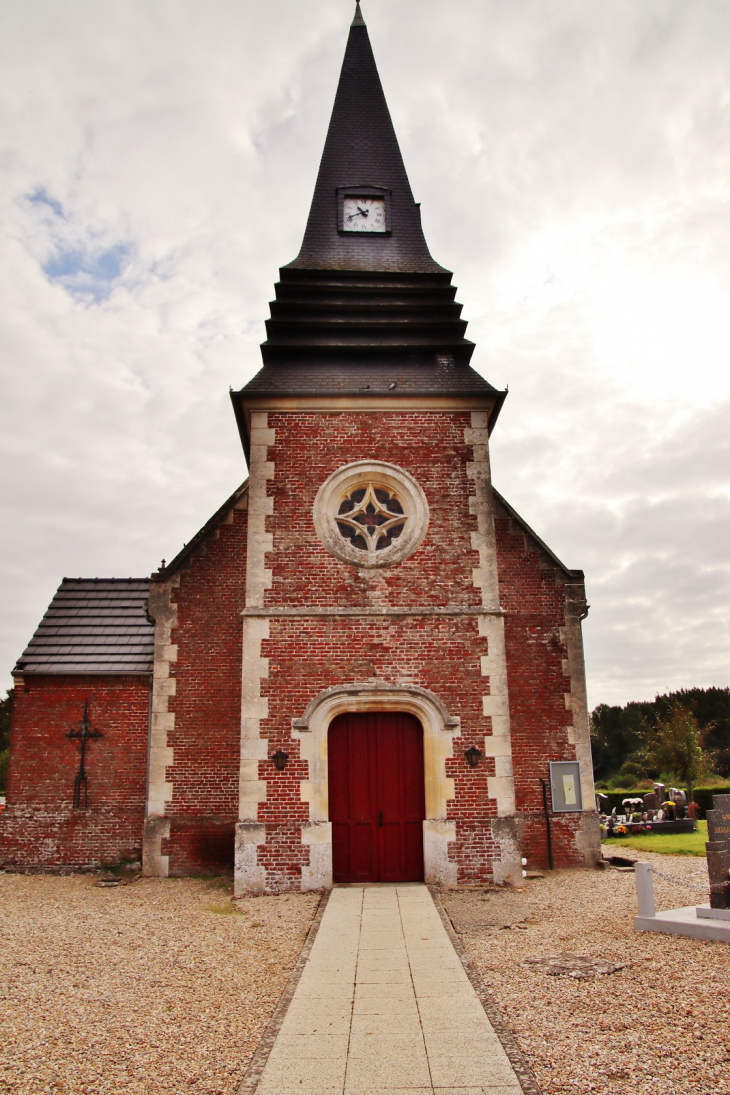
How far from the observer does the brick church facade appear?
10.1 m

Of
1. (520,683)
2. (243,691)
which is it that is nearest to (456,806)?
(520,683)

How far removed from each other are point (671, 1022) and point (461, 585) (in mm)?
6424

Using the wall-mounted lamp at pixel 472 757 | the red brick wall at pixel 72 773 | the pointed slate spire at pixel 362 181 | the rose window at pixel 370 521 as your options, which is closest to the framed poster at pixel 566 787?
the wall-mounted lamp at pixel 472 757

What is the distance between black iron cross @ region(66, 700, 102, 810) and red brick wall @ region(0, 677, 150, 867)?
0.24ft

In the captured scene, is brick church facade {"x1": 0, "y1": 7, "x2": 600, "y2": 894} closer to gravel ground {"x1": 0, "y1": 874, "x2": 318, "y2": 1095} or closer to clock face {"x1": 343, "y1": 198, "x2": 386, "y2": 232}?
clock face {"x1": 343, "y1": 198, "x2": 386, "y2": 232}

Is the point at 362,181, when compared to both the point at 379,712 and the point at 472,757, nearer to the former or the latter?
the point at 379,712

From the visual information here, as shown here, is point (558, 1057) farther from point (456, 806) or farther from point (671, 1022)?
point (456, 806)

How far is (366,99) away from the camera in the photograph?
50.0 feet

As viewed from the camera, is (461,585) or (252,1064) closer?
(252,1064)

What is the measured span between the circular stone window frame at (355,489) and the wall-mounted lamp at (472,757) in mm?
2908

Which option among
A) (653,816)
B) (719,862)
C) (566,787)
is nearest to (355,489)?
(566,787)

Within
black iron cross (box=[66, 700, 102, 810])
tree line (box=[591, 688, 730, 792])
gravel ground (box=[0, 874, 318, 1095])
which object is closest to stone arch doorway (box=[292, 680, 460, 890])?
gravel ground (box=[0, 874, 318, 1095])

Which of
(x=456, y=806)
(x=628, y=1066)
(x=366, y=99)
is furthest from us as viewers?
(x=366, y=99)

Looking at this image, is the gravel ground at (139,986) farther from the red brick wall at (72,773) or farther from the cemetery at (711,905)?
the cemetery at (711,905)
